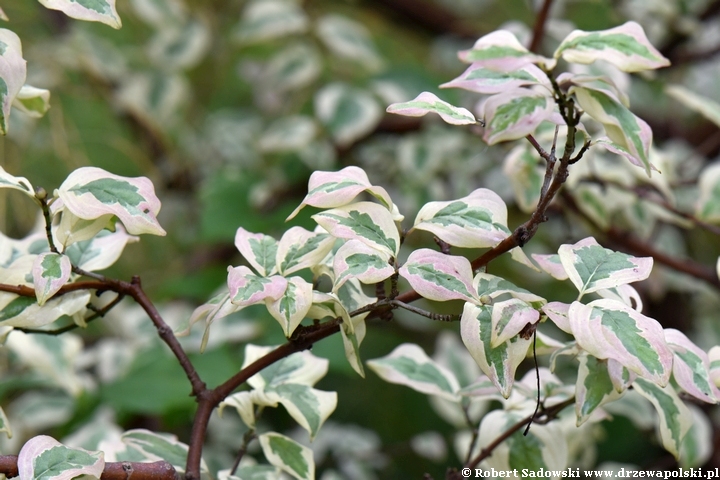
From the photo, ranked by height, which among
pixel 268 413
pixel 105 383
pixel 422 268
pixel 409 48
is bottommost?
pixel 268 413

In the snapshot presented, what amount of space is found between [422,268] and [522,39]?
0.60 metres

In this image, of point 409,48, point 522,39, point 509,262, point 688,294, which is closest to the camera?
point 522,39

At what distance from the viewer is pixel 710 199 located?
79 centimetres

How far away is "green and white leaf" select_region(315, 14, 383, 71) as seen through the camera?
4.18 ft

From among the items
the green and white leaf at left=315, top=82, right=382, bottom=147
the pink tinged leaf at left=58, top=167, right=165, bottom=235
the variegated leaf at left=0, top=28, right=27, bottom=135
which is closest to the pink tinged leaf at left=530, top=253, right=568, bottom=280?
the pink tinged leaf at left=58, top=167, right=165, bottom=235

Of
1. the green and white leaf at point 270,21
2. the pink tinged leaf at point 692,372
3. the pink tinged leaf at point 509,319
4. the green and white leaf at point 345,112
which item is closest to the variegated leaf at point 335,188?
the pink tinged leaf at point 509,319

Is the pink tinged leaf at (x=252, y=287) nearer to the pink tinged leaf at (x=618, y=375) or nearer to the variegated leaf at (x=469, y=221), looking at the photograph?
the variegated leaf at (x=469, y=221)

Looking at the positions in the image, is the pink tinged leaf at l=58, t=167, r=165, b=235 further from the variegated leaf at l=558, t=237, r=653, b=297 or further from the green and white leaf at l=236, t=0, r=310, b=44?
the green and white leaf at l=236, t=0, r=310, b=44

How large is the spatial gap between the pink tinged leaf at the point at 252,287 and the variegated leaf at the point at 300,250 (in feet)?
0.08

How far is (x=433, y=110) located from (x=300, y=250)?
0.13 metres

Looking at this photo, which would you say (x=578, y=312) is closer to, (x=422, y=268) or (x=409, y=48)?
(x=422, y=268)

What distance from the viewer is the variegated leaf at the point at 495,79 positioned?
1.41 feet

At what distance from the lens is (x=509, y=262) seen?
4.45ft

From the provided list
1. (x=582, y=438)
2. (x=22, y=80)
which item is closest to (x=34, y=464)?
(x=22, y=80)
